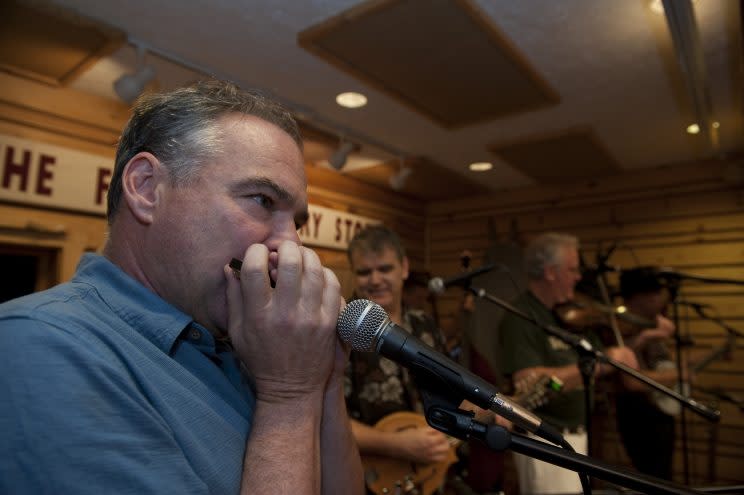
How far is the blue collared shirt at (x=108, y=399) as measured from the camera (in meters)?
0.58

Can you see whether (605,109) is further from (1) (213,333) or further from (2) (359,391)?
(1) (213,333)

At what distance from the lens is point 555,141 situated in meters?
4.46

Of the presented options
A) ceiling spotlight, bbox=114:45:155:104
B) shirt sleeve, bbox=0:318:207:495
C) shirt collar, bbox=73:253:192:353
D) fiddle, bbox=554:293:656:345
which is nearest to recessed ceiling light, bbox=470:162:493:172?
fiddle, bbox=554:293:656:345

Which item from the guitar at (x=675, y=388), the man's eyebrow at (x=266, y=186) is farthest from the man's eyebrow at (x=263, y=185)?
the guitar at (x=675, y=388)

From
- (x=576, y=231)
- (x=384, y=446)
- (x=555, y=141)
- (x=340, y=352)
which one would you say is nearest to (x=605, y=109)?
(x=555, y=141)

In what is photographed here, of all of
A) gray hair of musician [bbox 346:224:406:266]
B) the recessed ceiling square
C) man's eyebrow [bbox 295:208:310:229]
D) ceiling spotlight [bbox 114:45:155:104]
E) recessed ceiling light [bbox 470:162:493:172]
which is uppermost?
recessed ceiling light [bbox 470:162:493:172]

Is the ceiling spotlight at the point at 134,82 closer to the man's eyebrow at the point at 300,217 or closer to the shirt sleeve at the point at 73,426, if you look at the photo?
the man's eyebrow at the point at 300,217

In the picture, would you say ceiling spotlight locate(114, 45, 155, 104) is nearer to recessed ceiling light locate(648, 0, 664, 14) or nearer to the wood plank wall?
recessed ceiling light locate(648, 0, 664, 14)

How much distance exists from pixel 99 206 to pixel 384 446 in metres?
2.65

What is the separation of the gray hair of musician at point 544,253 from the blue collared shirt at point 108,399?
283 cm

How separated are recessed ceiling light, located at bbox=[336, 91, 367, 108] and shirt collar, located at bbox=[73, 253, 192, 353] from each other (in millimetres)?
2900

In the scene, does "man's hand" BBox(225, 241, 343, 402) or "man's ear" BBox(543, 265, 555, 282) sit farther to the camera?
"man's ear" BBox(543, 265, 555, 282)

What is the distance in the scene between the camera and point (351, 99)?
141 inches

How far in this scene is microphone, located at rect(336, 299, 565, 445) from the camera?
31.5 inches
